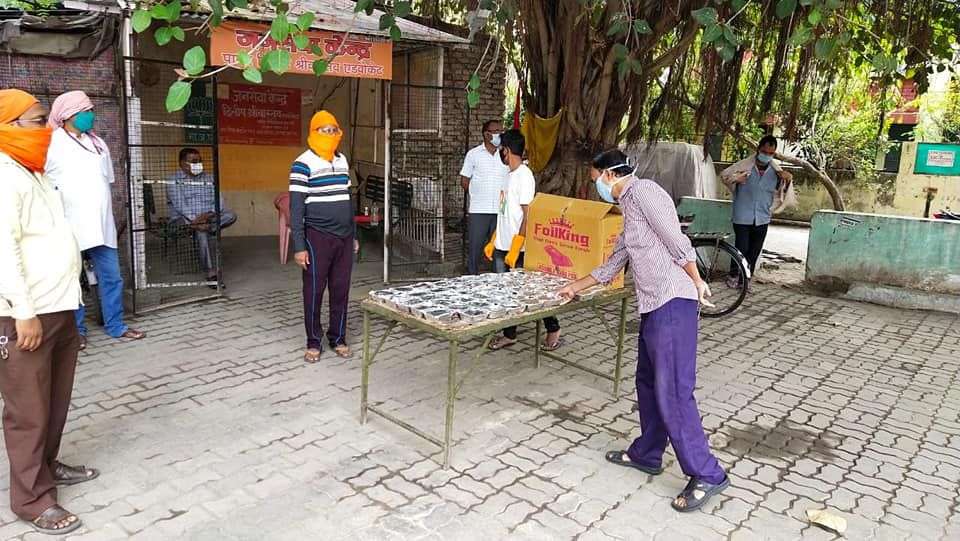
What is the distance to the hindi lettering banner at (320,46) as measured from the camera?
20.3ft

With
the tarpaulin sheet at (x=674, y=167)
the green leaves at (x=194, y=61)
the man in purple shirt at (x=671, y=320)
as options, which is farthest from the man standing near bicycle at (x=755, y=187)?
the green leaves at (x=194, y=61)

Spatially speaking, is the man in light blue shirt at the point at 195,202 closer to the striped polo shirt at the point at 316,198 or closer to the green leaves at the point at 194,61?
the striped polo shirt at the point at 316,198

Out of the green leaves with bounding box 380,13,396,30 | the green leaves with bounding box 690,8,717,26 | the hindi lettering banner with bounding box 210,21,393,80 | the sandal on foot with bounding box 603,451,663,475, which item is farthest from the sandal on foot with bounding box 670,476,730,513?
the hindi lettering banner with bounding box 210,21,393,80

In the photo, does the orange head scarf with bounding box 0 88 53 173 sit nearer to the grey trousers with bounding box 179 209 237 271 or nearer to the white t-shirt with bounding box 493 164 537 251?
the white t-shirt with bounding box 493 164 537 251

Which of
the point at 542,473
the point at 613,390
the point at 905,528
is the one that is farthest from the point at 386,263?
the point at 905,528

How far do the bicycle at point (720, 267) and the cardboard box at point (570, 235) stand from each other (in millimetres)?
2457

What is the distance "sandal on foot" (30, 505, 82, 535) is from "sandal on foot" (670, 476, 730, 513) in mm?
2695

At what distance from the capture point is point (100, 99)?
6.73 m

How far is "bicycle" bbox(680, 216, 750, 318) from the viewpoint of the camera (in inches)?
280

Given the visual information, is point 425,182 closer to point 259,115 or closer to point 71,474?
point 259,115

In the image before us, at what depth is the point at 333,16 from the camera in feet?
21.5

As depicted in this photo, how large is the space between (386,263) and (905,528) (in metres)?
5.51

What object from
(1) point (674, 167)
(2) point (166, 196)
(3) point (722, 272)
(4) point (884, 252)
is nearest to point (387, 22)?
(2) point (166, 196)

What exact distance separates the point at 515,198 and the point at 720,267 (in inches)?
148
